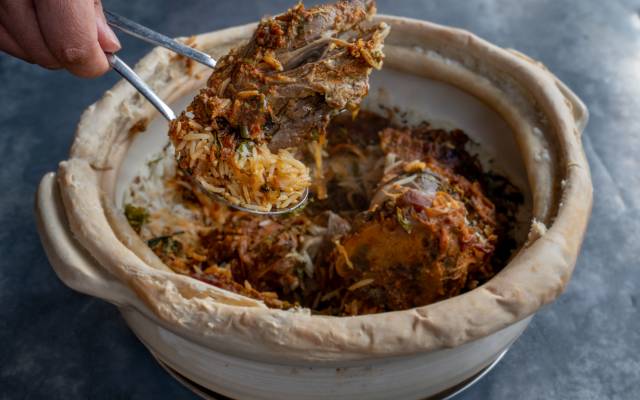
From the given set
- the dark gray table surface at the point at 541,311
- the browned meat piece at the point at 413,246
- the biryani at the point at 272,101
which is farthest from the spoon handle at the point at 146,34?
the dark gray table surface at the point at 541,311

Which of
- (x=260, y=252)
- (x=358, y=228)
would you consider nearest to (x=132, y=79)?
(x=260, y=252)

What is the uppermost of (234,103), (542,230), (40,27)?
(40,27)

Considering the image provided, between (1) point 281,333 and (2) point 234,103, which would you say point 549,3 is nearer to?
(2) point 234,103

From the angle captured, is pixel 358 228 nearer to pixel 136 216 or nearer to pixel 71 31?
pixel 136 216

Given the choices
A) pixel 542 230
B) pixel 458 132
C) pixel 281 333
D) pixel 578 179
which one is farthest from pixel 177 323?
pixel 458 132

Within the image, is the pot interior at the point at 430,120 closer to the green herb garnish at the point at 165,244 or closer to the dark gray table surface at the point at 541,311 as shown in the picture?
the green herb garnish at the point at 165,244

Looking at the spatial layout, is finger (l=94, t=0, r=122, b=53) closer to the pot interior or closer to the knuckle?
the knuckle
